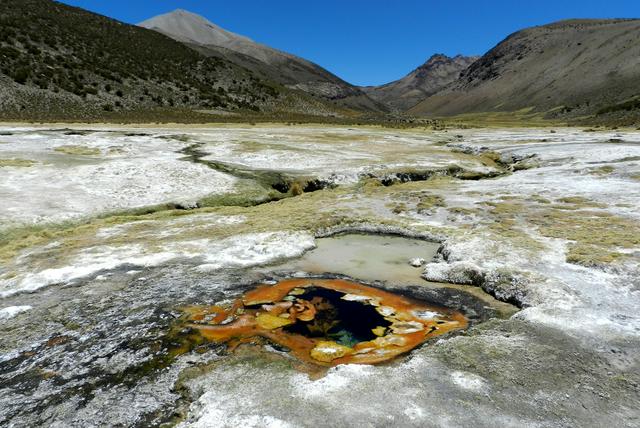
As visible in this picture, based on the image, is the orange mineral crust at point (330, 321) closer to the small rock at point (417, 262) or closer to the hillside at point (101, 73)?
the small rock at point (417, 262)

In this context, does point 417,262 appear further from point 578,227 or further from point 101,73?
point 101,73

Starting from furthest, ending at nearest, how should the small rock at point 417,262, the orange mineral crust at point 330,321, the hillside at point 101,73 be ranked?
the hillside at point 101,73, the small rock at point 417,262, the orange mineral crust at point 330,321

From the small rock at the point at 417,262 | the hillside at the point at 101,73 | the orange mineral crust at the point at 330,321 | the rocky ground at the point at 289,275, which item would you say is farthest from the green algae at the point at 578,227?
the hillside at the point at 101,73

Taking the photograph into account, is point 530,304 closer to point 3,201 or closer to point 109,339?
point 109,339

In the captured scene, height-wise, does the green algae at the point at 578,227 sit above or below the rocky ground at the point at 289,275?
above

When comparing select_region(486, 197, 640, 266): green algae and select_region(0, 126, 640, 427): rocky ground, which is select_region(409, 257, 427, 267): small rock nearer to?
select_region(0, 126, 640, 427): rocky ground

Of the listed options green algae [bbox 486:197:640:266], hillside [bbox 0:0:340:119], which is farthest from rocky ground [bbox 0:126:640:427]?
hillside [bbox 0:0:340:119]

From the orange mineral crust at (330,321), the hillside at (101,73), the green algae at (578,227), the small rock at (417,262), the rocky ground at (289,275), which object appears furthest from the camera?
the hillside at (101,73)
